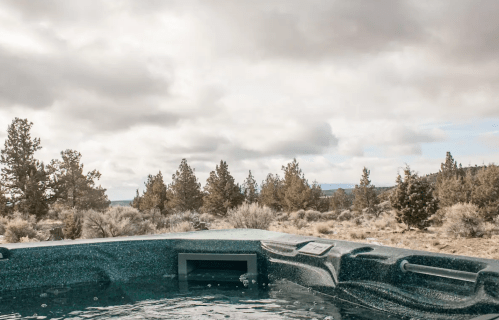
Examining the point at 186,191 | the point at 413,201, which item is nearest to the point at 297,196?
the point at 186,191

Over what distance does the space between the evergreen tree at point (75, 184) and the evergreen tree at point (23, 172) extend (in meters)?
0.87

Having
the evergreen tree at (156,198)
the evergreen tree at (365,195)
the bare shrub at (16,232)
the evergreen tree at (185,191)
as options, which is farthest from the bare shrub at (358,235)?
the evergreen tree at (365,195)

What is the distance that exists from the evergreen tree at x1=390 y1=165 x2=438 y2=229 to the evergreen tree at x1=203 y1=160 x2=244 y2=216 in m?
13.3

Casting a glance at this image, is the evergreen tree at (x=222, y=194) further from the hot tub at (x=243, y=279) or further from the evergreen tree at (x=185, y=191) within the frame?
the hot tub at (x=243, y=279)

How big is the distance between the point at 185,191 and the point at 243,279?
22.1m

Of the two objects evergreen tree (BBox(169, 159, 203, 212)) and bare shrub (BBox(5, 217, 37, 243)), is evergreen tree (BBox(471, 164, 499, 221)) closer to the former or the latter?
evergreen tree (BBox(169, 159, 203, 212))

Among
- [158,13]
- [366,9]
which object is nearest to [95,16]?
[158,13]

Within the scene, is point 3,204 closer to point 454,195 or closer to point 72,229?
point 72,229

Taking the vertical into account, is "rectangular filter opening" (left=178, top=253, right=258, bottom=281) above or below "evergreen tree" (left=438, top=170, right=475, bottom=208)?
below

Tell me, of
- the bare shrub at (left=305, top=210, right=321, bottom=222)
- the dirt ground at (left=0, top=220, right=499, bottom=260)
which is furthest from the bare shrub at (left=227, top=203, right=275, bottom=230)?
the bare shrub at (left=305, top=210, right=321, bottom=222)

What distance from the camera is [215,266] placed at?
251 inches

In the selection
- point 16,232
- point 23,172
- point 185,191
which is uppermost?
point 23,172

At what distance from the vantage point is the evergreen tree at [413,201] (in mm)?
14297

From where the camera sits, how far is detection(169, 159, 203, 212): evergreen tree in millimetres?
27000
